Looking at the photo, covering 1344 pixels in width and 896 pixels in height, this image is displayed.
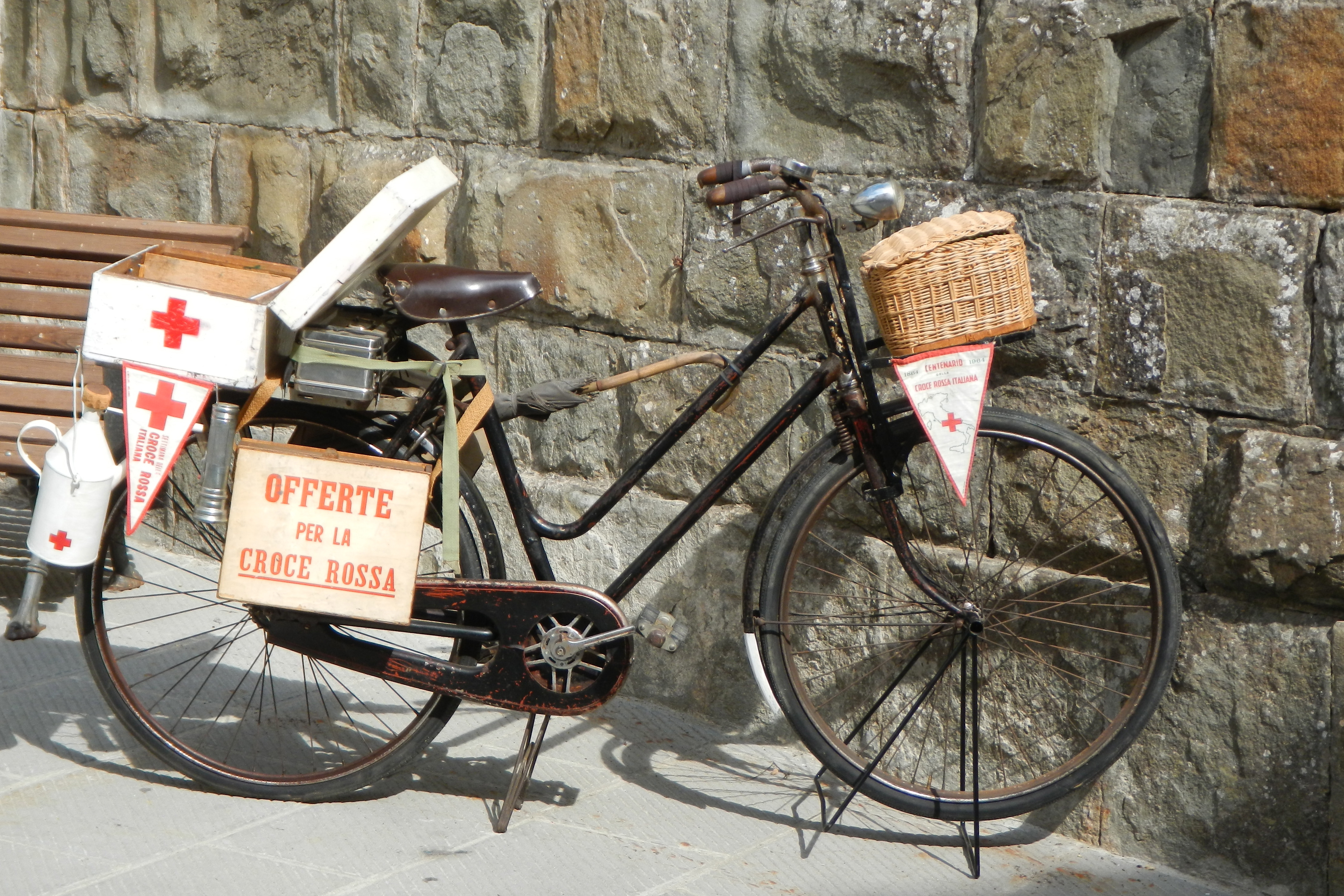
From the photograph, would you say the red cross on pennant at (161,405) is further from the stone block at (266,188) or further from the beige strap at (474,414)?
the stone block at (266,188)

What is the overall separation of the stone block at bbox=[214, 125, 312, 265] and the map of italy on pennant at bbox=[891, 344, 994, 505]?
2.35m

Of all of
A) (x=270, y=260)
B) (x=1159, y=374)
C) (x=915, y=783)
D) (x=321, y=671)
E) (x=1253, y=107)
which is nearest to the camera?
(x=1253, y=107)

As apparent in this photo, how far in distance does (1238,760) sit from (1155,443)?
67cm

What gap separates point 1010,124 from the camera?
2.90 metres

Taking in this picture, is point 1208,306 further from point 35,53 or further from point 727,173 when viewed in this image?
point 35,53

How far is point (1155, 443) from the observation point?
112 inches

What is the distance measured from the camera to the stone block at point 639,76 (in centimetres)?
336

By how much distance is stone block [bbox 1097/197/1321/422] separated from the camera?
2643mm

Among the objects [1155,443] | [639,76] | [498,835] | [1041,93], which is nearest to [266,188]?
[639,76]

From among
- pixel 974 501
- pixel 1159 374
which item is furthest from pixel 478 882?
pixel 1159 374

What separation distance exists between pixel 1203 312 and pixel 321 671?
86.8 inches

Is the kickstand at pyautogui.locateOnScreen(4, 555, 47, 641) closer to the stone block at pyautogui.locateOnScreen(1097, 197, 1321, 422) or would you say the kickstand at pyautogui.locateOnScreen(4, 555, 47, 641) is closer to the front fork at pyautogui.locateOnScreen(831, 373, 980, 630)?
the front fork at pyautogui.locateOnScreen(831, 373, 980, 630)

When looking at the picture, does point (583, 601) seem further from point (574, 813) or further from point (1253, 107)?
point (1253, 107)

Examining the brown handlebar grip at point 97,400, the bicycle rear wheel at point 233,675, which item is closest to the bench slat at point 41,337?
the bicycle rear wheel at point 233,675
